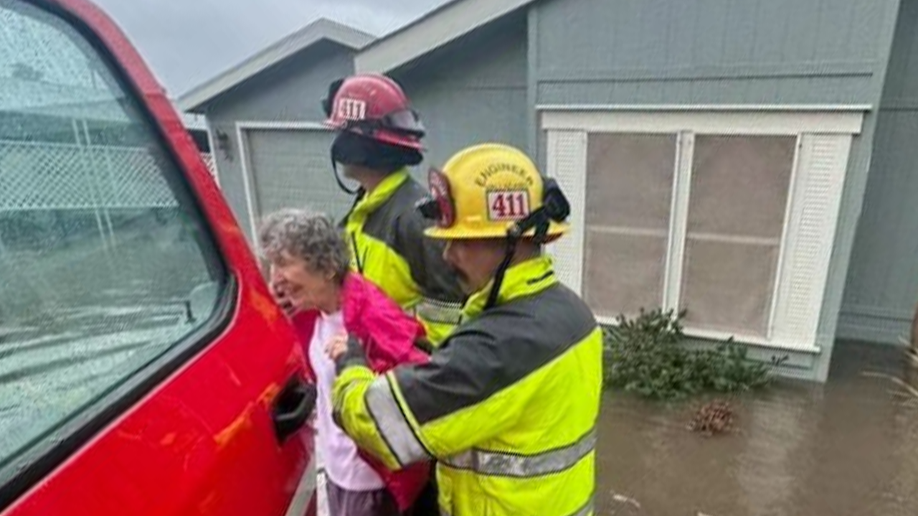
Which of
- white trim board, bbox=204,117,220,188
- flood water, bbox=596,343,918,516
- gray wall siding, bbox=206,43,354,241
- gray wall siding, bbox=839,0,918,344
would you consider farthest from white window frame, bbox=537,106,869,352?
white trim board, bbox=204,117,220,188

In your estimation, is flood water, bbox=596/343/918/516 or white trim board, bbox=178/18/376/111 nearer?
flood water, bbox=596/343/918/516

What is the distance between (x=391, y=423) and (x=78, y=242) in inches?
28.1

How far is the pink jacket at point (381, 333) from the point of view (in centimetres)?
153

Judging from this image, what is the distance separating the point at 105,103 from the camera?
1.04m

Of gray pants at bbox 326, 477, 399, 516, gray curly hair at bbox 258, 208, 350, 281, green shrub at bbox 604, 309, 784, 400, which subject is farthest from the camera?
green shrub at bbox 604, 309, 784, 400

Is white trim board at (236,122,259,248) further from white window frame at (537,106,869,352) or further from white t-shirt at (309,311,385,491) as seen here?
white t-shirt at (309,311,385,491)

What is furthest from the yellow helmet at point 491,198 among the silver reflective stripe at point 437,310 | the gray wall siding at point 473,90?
the gray wall siding at point 473,90

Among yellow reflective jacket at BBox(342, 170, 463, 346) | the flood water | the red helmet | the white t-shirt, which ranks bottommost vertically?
the flood water

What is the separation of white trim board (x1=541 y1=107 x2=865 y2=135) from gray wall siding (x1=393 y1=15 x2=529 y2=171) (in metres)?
0.62

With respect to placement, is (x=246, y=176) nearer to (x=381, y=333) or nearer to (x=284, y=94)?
(x=284, y=94)

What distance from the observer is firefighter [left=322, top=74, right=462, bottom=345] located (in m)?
2.01

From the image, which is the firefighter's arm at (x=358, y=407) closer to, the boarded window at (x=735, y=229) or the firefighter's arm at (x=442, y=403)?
the firefighter's arm at (x=442, y=403)

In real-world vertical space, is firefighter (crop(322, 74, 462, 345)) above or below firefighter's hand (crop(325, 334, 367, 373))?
above

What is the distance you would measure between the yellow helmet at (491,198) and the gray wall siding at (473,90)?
386 centimetres
